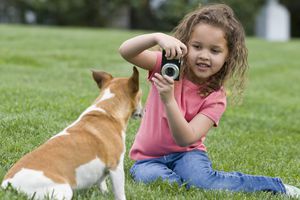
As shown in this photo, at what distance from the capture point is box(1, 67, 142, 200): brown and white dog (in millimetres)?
3707

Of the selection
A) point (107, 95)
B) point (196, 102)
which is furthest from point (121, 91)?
point (196, 102)

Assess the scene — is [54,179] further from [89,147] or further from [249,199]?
[249,199]

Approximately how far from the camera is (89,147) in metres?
4.01

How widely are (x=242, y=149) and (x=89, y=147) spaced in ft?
9.59

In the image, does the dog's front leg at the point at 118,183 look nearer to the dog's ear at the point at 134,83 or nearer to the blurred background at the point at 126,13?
the dog's ear at the point at 134,83

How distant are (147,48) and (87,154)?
108 centimetres

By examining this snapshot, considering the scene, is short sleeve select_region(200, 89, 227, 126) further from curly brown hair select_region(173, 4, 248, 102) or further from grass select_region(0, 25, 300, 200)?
grass select_region(0, 25, 300, 200)

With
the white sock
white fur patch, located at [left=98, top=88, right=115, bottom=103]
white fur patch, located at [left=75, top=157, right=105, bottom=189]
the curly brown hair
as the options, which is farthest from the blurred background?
white fur patch, located at [left=75, top=157, right=105, bottom=189]

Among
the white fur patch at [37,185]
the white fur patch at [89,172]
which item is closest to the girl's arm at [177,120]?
the white fur patch at [89,172]

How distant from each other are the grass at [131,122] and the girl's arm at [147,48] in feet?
3.23

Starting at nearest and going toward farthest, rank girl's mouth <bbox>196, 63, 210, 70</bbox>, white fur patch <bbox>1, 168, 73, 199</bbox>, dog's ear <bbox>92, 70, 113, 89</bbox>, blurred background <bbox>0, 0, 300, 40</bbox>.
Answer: white fur patch <bbox>1, 168, 73, 199</bbox> < dog's ear <bbox>92, 70, 113, 89</bbox> < girl's mouth <bbox>196, 63, 210, 70</bbox> < blurred background <bbox>0, 0, 300, 40</bbox>

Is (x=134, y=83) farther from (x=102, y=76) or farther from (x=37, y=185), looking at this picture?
(x=37, y=185)

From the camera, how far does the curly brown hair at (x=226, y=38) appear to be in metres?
5.02

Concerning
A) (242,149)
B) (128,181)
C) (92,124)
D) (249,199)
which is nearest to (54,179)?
(92,124)
